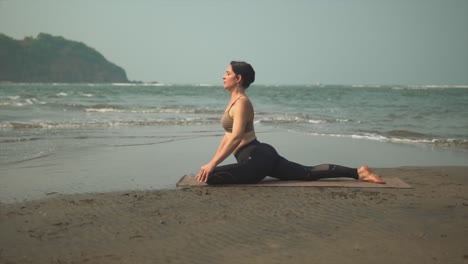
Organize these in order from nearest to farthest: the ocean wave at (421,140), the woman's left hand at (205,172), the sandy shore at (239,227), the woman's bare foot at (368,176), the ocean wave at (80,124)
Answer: the sandy shore at (239,227) → the woman's left hand at (205,172) → the woman's bare foot at (368,176) → the ocean wave at (421,140) → the ocean wave at (80,124)

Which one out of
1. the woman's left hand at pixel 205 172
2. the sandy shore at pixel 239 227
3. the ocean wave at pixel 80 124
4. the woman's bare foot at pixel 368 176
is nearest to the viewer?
the sandy shore at pixel 239 227

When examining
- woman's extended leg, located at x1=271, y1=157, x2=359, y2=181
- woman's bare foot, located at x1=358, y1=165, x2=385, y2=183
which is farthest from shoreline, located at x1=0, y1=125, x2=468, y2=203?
woman's bare foot, located at x1=358, y1=165, x2=385, y2=183

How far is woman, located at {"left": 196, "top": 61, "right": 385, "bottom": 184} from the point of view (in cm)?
530

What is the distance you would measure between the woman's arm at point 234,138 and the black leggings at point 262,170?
0.09 meters

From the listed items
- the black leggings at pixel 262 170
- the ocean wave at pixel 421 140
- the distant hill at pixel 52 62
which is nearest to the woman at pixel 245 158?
the black leggings at pixel 262 170

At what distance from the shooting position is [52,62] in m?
137

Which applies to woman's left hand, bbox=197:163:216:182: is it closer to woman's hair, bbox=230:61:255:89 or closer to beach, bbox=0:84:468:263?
beach, bbox=0:84:468:263

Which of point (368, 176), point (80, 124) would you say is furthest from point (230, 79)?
point (80, 124)

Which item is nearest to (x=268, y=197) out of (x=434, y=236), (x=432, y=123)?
(x=434, y=236)

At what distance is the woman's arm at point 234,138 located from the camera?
5262mm

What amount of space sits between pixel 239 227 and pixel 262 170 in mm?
1843

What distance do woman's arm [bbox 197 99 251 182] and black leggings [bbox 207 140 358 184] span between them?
86 millimetres

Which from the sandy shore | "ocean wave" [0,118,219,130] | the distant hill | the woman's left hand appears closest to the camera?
the sandy shore

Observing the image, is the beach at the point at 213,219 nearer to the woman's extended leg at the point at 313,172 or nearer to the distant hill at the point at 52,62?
the woman's extended leg at the point at 313,172
